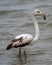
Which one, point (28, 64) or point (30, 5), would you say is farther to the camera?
point (30, 5)

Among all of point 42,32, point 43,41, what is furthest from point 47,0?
point 43,41

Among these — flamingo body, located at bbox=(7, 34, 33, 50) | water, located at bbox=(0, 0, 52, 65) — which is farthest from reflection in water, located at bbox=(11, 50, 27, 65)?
flamingo body, located at bbox=(7, 34, 33, 50)

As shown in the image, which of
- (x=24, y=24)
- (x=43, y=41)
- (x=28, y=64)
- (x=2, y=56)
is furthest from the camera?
(x=24, y=24)

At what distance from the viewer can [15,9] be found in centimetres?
1911

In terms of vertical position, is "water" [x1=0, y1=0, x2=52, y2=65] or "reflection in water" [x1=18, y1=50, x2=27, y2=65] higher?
"water" [x1=0, y1=0, x2=52, y2=65]

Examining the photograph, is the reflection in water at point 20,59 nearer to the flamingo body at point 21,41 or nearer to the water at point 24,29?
the water at point 24,29

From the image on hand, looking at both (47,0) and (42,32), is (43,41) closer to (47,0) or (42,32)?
(42,32)

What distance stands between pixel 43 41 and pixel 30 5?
7244 millimetres

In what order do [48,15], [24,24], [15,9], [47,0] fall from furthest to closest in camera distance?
[47,0] < [15,9] < [48,15] < [24,24]

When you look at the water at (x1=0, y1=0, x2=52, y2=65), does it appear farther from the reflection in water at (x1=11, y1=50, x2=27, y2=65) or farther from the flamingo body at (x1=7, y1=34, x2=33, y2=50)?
the flamingo body at (x1=7, y1=34, x2=33, y2=50)

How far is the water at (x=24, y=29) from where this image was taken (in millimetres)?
10602

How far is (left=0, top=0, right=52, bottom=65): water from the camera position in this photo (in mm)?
10602

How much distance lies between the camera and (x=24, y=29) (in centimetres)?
1469

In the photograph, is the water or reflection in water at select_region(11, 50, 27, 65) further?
the water
